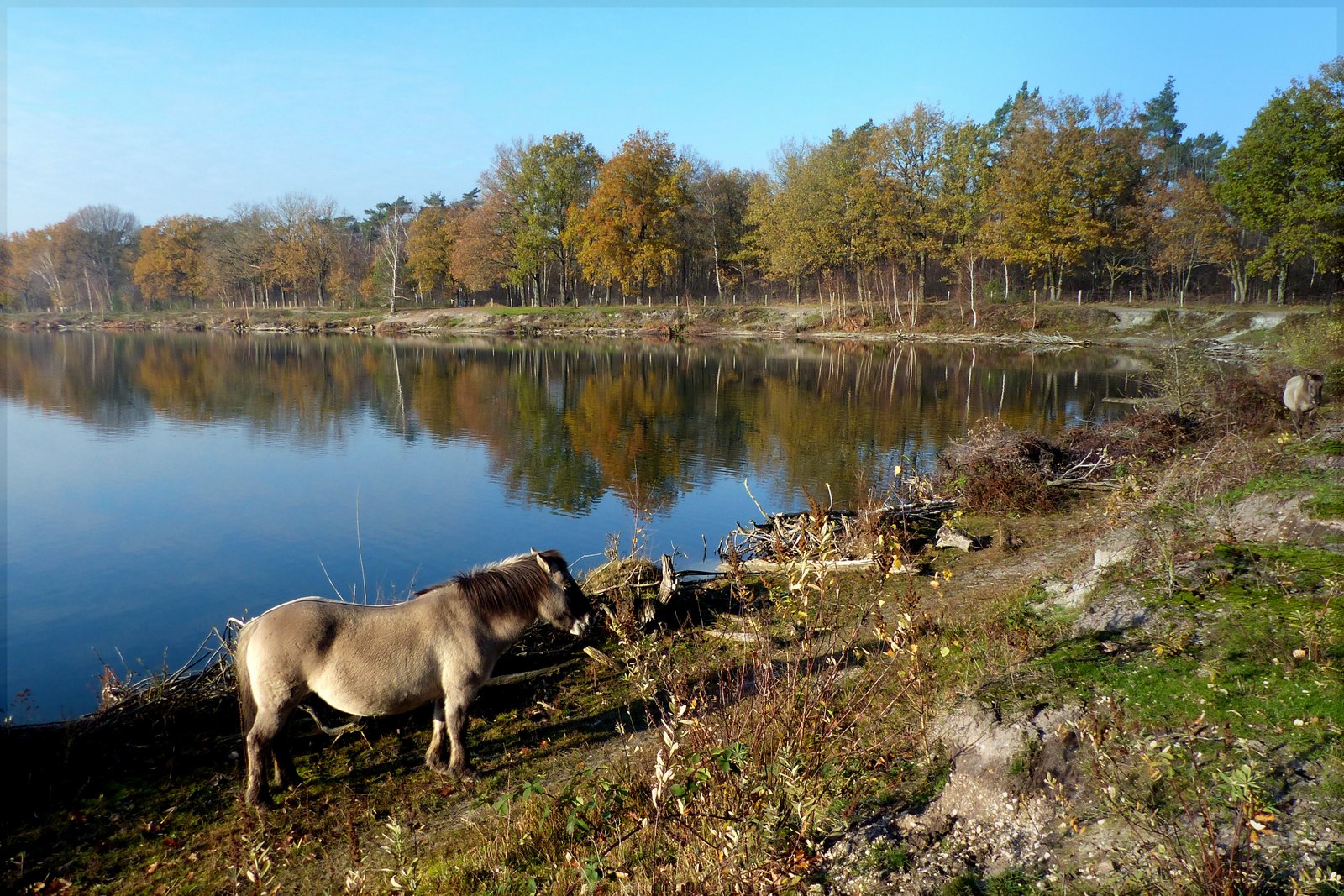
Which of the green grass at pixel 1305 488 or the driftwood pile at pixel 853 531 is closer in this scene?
the green grass at pixel 1305 488

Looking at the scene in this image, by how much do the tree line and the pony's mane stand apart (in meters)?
59.5

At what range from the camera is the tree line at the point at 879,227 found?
52812mm

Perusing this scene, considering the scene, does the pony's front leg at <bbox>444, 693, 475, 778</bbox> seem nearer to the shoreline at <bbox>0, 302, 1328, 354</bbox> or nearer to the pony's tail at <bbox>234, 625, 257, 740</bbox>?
the pony's tail at <bbox>234, 625, 257, 740</bbox>

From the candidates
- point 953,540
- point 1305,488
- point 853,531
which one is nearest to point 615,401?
point 853,531

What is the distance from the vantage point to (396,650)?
20.2 feet

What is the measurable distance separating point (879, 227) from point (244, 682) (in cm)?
6478

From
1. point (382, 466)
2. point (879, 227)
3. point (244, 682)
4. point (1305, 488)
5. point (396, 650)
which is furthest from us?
point (879, 227)

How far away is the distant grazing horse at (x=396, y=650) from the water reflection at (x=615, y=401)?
33.1 feet

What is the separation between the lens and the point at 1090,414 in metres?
27.0

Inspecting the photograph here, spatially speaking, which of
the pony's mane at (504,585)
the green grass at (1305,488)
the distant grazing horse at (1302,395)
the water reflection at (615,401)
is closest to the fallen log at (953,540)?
the green grass at (1305,488)

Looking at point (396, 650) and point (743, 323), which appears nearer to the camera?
point (396, 650)

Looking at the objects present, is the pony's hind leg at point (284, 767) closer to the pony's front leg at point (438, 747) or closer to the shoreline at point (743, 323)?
the pony's front leg at point (438, 747)

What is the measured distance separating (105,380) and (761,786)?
47.6 metres

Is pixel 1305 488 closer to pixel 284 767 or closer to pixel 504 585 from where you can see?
pixel 504 585
